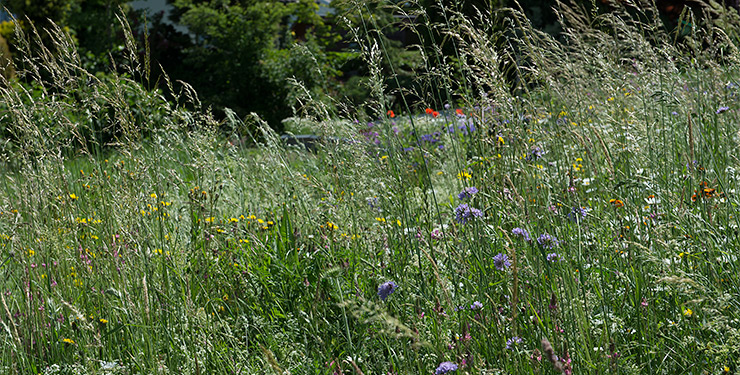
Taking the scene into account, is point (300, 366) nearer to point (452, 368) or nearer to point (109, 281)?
point (452, 368)

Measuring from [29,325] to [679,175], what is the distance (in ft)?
7.61

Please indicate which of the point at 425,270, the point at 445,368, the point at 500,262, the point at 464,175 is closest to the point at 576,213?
the point at 500,262

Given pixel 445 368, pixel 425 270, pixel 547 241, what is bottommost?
pixel 425 270

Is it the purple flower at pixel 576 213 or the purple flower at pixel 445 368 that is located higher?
the purple flower at pixel 576 213

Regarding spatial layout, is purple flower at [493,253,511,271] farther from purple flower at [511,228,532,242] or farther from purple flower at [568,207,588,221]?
purple flower at [568,207,588,221]

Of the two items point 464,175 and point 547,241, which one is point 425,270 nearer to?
point 464,175

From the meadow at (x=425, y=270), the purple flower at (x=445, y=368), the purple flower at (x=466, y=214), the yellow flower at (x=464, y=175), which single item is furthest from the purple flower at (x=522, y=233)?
the purple flower at (x=445, y=368)

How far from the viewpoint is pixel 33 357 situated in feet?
6.43

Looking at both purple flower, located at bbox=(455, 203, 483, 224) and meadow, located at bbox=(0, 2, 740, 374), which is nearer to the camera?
meadow, located at bbox=(0, 2, 740, 374)

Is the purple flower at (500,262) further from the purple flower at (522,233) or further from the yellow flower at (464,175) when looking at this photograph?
the yellow flower at (464,175)

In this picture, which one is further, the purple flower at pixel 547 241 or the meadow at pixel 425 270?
the purple flower at pixel 547 241

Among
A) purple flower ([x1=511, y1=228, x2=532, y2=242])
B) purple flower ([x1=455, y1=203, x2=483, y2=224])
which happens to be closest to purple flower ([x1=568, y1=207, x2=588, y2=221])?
purple flower ([x1=511, y1=228, x2=532, y2=242])

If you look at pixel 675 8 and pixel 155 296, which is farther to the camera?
pixel 675 8

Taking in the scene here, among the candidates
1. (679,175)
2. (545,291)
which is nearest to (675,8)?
(679,175)
